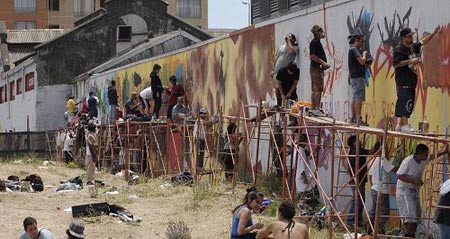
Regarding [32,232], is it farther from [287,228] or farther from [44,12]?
[44,12]

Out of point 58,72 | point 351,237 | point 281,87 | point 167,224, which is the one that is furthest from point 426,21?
point 58,72

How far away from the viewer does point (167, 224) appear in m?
18.3

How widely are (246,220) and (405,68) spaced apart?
3.40m

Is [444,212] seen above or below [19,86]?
below

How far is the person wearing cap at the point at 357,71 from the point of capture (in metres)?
16.5

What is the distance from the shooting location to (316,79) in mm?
18406

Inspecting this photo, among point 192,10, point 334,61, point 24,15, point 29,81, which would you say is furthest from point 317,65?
point 192,10

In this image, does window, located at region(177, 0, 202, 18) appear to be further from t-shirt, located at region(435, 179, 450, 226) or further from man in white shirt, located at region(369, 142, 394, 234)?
t-shirt, located at region(435, 179, 450, 226)

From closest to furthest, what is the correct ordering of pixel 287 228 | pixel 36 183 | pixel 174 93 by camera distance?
pixel 287 228 → pixel 36 183 → pixel 174 93

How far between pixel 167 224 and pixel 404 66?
222 inches

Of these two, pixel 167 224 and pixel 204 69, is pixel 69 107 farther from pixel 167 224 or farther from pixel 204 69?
pixel 167 224

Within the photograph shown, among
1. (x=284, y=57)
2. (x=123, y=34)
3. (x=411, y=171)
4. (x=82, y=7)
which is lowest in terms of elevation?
(x=411, y=171)

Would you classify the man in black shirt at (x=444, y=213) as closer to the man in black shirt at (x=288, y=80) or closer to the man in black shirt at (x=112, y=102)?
the man in black shirt at (x=288, y=80)

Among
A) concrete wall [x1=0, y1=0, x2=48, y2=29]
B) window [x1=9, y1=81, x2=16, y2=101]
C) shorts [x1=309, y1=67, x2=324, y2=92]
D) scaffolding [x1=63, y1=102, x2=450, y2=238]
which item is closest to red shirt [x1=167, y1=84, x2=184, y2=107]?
scaffolding [x1=63, y1=102, x2=450, y2=238]
